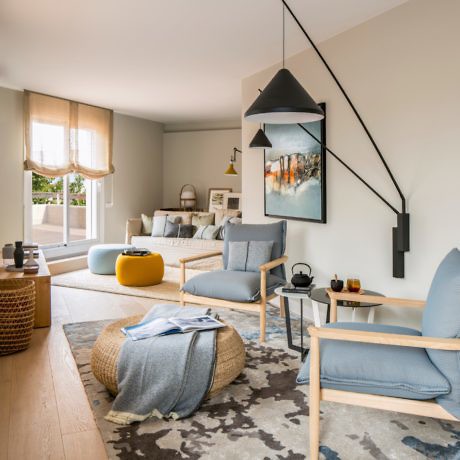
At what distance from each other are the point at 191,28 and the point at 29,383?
2.84 meters

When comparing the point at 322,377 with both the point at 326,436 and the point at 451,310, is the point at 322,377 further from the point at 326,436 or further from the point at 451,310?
the point at 451,310

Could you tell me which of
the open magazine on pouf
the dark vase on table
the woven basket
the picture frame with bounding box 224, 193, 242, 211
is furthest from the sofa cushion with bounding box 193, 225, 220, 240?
the open magazine on pouf

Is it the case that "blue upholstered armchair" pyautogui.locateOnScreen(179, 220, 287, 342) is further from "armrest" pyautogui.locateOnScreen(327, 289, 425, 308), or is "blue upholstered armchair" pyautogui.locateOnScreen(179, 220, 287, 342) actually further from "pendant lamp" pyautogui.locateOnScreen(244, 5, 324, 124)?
"pendant lamp" pyautogui.locateOnScreen(244, 5, 324, 124)

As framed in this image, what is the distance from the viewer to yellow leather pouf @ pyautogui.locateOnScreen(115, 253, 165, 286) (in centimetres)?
575

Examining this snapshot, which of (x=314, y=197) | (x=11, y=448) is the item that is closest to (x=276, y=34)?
(x=314, y=197)

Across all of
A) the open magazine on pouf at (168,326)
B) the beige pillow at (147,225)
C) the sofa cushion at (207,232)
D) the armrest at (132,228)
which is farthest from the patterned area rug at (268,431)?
the beige pillow at (147,225)

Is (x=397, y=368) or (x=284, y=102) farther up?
(x=284, y=102)

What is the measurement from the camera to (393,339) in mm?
1978

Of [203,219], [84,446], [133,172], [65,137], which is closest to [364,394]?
[84,446]

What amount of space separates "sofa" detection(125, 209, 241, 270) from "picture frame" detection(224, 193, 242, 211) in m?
0.37

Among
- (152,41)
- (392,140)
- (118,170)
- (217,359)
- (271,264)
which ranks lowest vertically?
(217,359)

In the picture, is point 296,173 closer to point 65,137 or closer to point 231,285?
point 231,285

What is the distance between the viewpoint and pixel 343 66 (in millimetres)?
3875

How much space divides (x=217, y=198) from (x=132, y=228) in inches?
61.3
